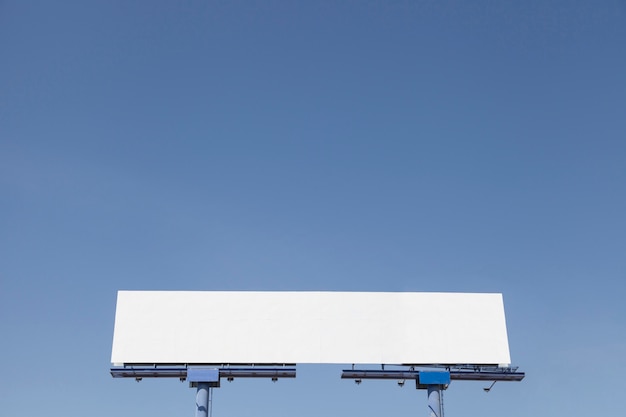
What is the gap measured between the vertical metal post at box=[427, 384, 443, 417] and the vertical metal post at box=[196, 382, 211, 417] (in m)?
11.5

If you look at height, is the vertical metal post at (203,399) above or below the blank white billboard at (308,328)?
below

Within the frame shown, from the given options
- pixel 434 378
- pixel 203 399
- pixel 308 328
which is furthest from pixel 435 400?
pixel 203 399

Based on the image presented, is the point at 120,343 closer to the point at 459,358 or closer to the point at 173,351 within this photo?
the point at 173,351

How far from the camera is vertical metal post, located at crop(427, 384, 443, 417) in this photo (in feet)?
141

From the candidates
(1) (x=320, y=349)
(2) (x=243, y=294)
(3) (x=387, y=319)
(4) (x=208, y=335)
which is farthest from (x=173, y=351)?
(3) (x=387, y=319)

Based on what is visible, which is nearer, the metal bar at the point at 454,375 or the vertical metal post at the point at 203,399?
the vertical metal post at the point at 203,399

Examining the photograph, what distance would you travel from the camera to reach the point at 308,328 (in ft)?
145

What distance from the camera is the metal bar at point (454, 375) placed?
1721 inches

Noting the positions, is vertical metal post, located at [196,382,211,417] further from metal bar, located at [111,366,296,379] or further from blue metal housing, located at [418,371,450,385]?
blue metal housing, located at [418,371,450,385]

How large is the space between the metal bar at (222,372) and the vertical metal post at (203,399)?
1.00m

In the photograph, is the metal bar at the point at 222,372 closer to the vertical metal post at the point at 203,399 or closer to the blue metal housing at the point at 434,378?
the vertical metal post at the point at 203,399

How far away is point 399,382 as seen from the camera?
A: 145 ft

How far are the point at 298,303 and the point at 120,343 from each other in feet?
31.4

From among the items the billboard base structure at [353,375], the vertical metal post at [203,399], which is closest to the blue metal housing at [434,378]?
the billboard base structure at [353,375]
